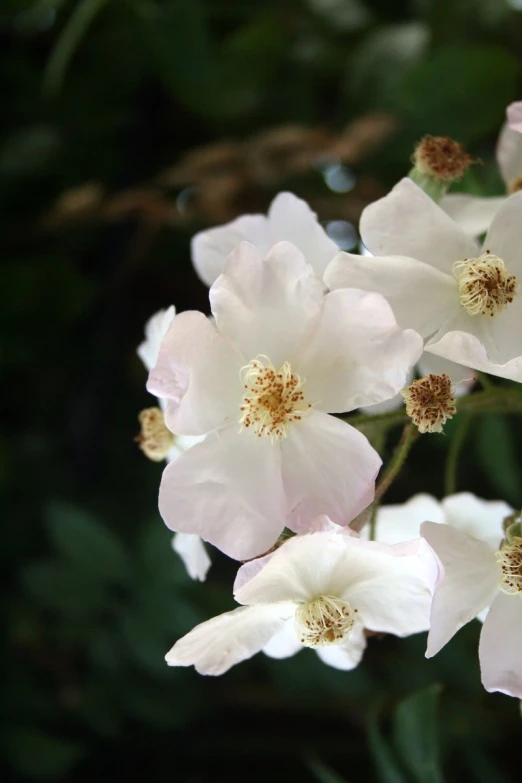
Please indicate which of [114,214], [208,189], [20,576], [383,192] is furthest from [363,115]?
[20,576]

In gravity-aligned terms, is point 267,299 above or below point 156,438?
above

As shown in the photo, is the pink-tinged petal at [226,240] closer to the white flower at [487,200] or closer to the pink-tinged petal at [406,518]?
the white flower at [487,200]

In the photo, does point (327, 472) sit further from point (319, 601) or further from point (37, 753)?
point (37, 753)

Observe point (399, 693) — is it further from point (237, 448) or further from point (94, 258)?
point (94, 258)

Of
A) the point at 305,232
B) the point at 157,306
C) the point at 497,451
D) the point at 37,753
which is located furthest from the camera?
the point at 157,306

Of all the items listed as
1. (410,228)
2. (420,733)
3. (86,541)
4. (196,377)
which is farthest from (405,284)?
(86,541)

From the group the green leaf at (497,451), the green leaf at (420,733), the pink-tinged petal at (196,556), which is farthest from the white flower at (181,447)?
the green leaf at (497,451)

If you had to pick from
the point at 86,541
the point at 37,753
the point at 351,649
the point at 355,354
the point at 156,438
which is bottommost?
the point at 37,753
